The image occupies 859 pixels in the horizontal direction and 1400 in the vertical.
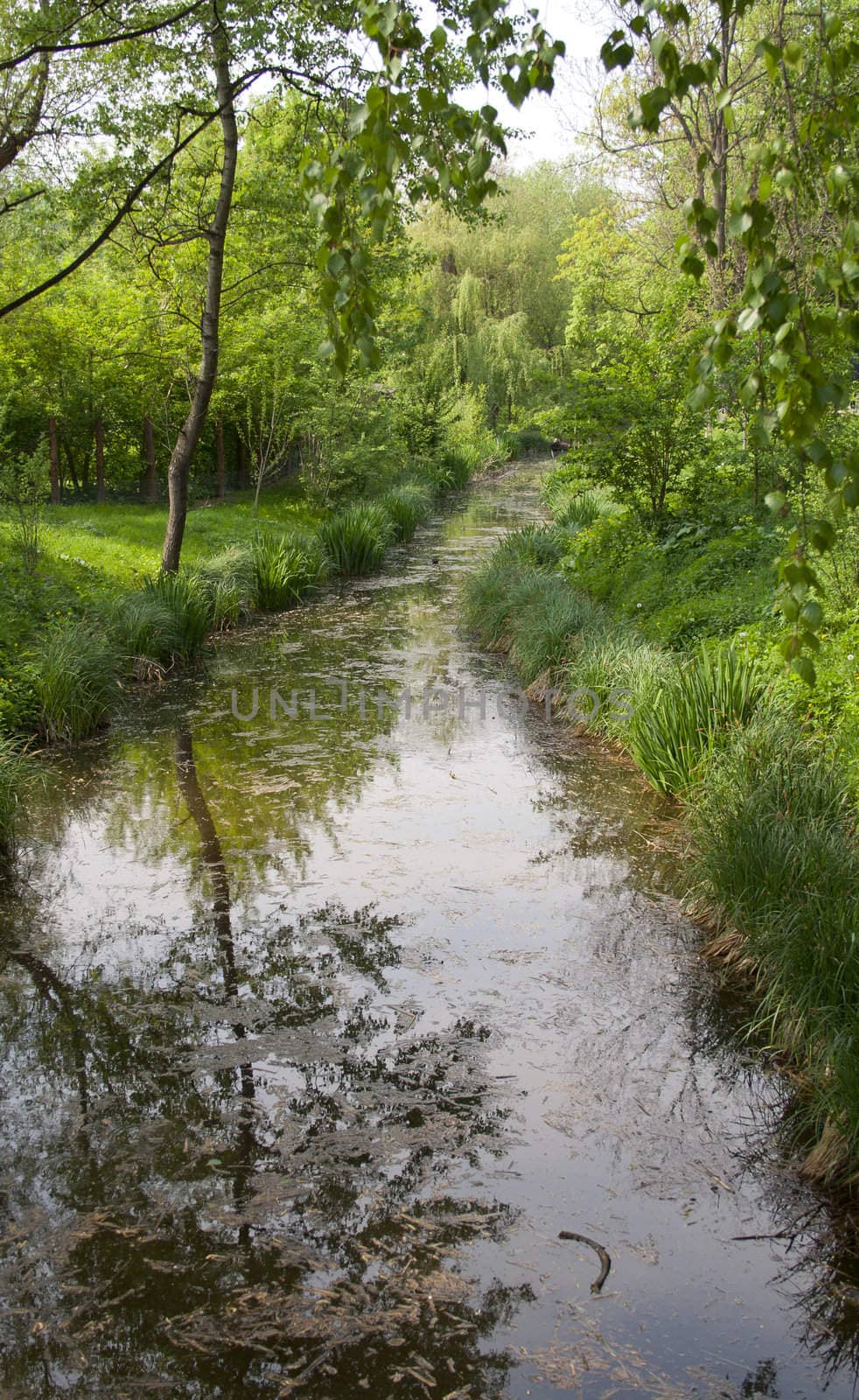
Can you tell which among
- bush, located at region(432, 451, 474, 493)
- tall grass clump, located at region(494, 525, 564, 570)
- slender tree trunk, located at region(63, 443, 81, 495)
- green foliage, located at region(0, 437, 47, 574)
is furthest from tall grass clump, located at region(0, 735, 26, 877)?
bush, located at region(432, 451, 474, 493)

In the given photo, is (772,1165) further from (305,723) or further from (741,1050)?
(305,723)

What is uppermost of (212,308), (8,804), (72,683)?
(212,308)

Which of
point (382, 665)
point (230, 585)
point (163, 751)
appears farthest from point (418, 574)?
point (163, 751)

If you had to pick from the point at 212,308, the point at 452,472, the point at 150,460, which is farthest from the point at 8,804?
the point at 452,472

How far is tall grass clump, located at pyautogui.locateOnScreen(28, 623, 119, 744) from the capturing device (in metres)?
8.52

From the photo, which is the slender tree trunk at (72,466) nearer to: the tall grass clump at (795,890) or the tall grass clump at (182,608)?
the tall grass clump at (182,608)

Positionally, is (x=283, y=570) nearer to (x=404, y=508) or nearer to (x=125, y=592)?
(x=125, y=592)

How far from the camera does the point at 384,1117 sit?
3.98 m

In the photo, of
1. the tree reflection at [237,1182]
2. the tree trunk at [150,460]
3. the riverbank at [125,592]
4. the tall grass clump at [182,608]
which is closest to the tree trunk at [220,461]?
the tree trunk at [150,460]

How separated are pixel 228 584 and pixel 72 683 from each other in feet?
13.7

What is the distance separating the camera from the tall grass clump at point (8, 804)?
6.37 metres

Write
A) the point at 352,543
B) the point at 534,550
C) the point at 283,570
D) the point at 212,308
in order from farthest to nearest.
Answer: the point at 352,543 < the point at 534,550 < the point at 283,570 < the point at 212,308

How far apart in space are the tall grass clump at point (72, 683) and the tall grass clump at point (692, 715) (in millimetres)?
4541

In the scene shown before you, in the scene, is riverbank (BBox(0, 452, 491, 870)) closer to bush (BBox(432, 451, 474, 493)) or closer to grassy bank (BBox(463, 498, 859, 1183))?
grassy bank (BBox(463, 498, 859, 1183))
